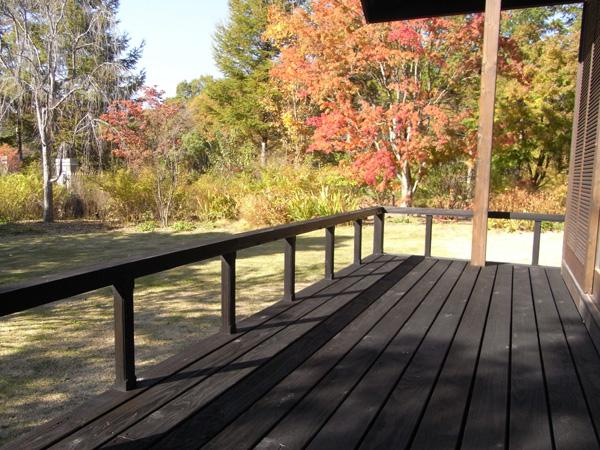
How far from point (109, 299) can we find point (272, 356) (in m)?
3.42

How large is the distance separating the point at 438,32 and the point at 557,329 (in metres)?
8.91

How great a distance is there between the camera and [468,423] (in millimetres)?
1854

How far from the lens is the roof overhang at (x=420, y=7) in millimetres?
5449

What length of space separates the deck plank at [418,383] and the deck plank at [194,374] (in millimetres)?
735

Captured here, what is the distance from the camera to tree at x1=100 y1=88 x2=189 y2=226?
40.4 ft

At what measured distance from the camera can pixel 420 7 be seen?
562cm

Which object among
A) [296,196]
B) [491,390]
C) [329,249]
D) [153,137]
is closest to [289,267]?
[329,249]

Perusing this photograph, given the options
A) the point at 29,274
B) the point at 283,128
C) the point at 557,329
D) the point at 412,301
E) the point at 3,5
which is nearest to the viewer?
the point at 557,329

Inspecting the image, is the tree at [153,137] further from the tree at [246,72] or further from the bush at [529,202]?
the tree at [246,72]

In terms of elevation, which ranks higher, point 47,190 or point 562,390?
point 47,190

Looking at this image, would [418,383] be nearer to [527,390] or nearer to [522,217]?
[527,390]

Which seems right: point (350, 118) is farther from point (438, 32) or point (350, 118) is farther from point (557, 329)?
point (557, 329)

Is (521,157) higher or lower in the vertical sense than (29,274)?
higher

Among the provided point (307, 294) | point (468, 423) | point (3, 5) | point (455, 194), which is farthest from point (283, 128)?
point (468, 423)
